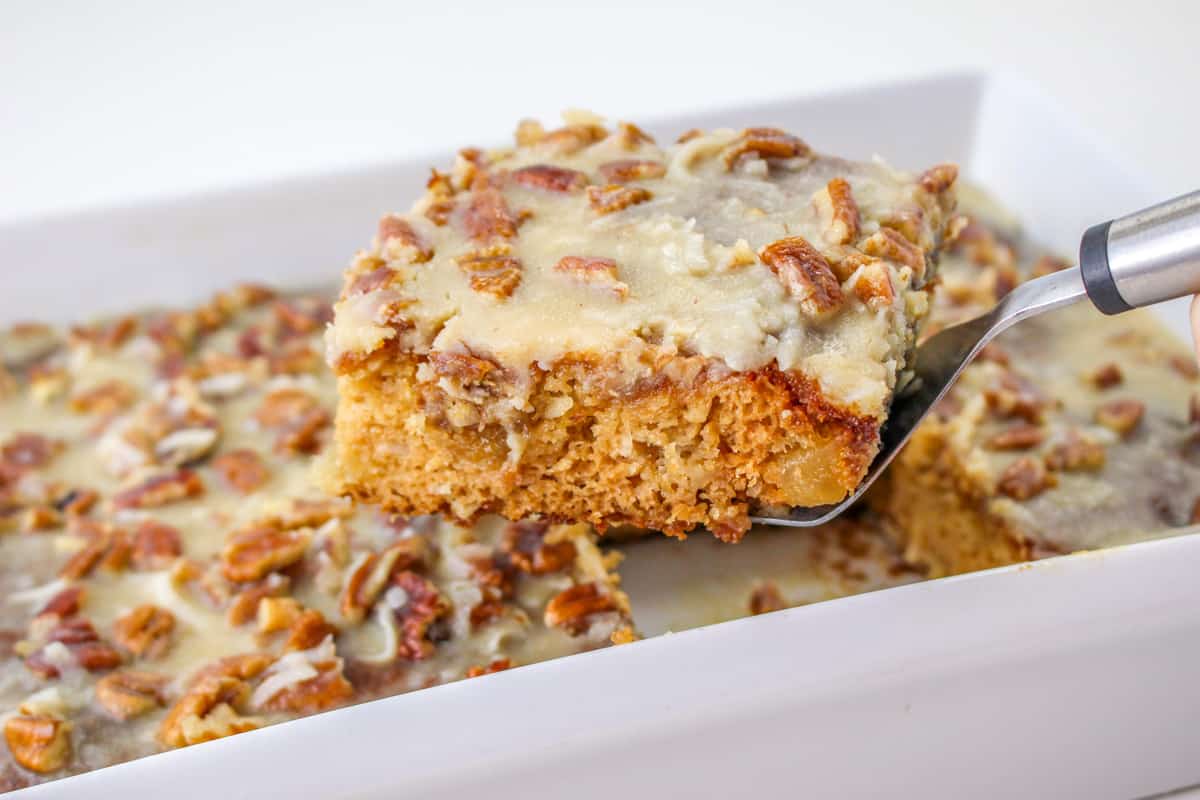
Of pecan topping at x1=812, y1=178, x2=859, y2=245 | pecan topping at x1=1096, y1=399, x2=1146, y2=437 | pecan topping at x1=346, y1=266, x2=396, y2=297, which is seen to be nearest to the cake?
pecan topping at x1=346, y1=266, x2=396, y2=297

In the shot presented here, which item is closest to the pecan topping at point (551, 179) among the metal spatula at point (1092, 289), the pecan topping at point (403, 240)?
the pecan topping at point (403, 240)

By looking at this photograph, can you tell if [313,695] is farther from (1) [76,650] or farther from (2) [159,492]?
(2) [159,492]

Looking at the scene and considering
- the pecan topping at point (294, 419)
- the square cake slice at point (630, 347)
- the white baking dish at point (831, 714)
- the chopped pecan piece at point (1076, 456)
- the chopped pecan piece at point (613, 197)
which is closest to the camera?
the white baking dish at point (831, 714)

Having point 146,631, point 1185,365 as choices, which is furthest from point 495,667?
point 1185,365

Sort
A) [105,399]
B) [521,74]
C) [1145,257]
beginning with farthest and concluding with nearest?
1. [521,74]
2. [105,399]
3. [1145,257]

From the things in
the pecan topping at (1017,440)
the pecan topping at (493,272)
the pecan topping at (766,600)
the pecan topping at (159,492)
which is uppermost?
the pecan topping at (493,272)

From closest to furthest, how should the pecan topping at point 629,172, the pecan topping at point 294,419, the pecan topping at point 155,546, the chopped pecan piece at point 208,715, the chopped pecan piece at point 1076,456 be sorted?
the chopped pecan piece at point 208,715 < the pecan topping at point 629,172 < the pecan topping at point 155,546 < the chopped pecan piece at point 1076,456 < the pecan topping at point 294,419

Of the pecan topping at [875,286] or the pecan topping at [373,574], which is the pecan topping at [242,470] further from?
the pecan topping at [875,286]

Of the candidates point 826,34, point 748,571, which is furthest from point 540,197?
point 826,34
